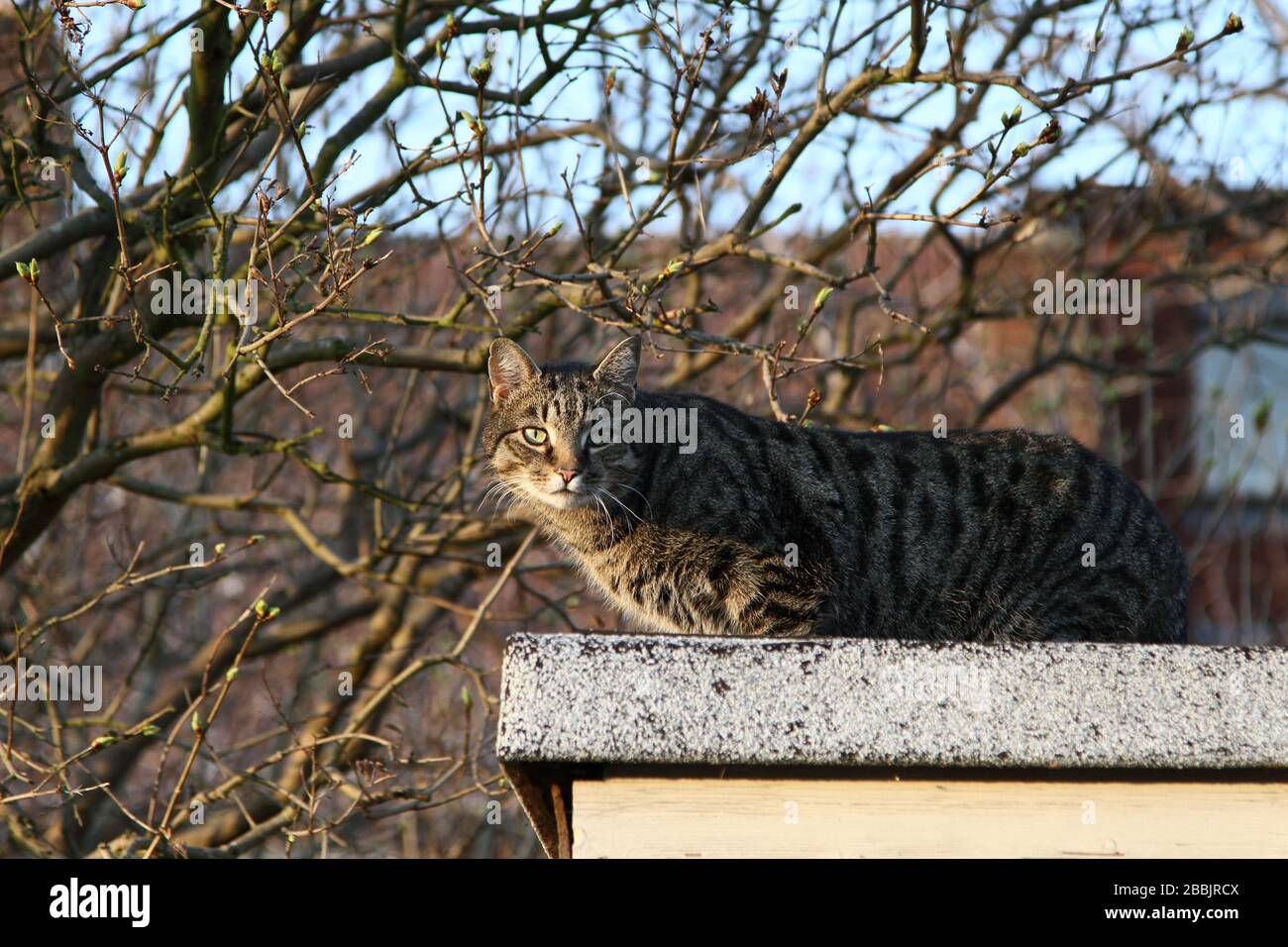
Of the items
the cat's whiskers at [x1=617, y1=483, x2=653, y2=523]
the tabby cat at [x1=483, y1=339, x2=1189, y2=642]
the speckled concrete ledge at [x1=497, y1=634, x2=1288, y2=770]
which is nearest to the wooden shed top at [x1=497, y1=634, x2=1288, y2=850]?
the speckled concrete ledge at [x1=497, y1=634, x2=1288, y2=770]

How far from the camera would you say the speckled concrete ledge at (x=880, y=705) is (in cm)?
273

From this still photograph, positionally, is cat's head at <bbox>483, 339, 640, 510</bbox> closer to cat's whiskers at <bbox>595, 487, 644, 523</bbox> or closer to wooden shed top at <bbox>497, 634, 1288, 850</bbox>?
cat's whiskers at <bbox>595, 487, 644, 523</bbox>

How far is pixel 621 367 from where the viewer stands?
4930 mm

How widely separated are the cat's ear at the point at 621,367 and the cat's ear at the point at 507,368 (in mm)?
257

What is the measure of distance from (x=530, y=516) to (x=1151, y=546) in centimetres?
230

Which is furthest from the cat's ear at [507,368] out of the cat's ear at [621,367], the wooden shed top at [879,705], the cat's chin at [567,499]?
the wooden shed top at [879,705]

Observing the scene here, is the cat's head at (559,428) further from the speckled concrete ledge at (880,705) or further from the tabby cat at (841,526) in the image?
the speckled concrete ledge at (880,705)

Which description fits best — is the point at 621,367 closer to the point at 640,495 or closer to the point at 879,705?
the point at 640,495

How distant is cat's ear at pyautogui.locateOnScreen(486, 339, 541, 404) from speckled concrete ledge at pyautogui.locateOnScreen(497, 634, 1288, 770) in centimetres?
215

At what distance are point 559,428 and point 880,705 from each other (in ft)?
7.60

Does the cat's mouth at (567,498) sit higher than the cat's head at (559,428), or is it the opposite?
the cat's head at (559,428)

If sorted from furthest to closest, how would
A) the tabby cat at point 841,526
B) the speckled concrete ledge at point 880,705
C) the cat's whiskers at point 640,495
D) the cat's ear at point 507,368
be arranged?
the cat's ear at point 507,368 → the cat's whiskers at point 640,495 → the tabby cat at point 841,526 → the speckled concrete ledge at point 880,705

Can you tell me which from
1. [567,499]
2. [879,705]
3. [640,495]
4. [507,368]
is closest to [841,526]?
[640,495]

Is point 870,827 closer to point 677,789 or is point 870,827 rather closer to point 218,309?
point 677,789
